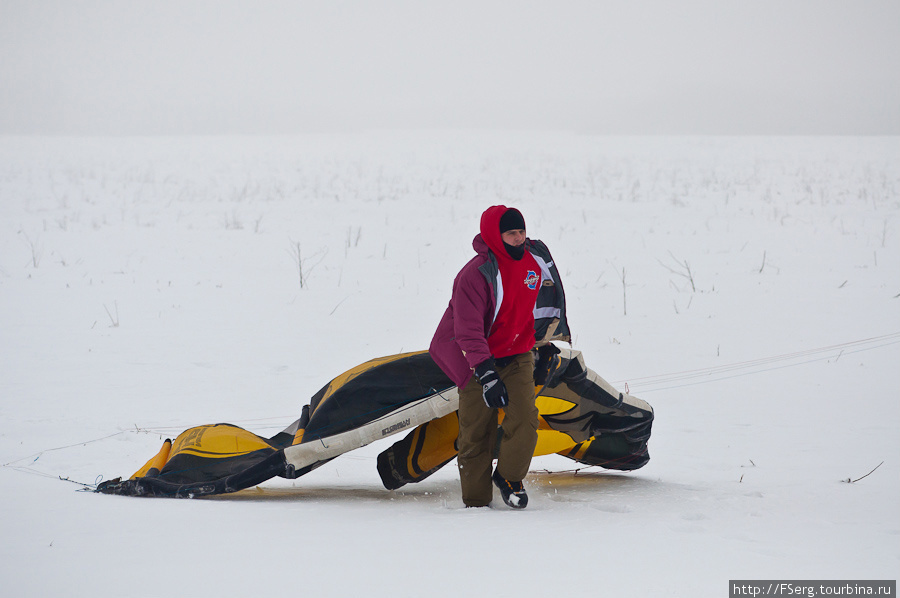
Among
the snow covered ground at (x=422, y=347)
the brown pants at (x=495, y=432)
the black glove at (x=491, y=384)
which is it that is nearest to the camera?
the snow covered ground at (x=422, y=347)

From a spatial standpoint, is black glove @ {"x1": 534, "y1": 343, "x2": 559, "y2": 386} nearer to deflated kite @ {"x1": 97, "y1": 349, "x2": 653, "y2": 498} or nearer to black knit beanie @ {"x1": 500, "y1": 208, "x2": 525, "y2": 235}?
deflated kite @ {"x1": 97, "y1": 349, "x2": 653, "y2": 498}

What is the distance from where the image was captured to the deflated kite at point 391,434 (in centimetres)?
414

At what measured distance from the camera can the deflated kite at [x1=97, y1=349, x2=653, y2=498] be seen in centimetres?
414

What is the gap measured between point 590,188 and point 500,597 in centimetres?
1540

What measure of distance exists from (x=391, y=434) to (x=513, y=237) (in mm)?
1240

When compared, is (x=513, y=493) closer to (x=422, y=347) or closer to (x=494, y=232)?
(x=494, y=232)

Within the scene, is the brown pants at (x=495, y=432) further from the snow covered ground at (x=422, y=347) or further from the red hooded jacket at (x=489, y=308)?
the snow covered ground at (x=422, y=347)

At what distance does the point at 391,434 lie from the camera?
414cm

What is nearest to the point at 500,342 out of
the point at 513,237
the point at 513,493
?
the point at 513,237

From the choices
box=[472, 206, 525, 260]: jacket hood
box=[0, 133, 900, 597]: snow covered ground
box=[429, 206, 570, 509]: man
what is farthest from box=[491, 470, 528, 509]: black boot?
box=[472, 206, 525, 260]: jacket hood

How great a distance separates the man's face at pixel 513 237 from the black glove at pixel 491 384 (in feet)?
1.82

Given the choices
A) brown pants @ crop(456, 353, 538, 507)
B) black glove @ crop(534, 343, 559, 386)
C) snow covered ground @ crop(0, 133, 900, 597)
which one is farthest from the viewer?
black glove @ crop(534, 343, 559, 386)

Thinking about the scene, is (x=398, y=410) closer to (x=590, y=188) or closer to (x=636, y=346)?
(x=636, y=346)

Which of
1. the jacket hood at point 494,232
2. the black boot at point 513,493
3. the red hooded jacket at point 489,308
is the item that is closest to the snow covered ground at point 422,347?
the black boot at point 513,493
